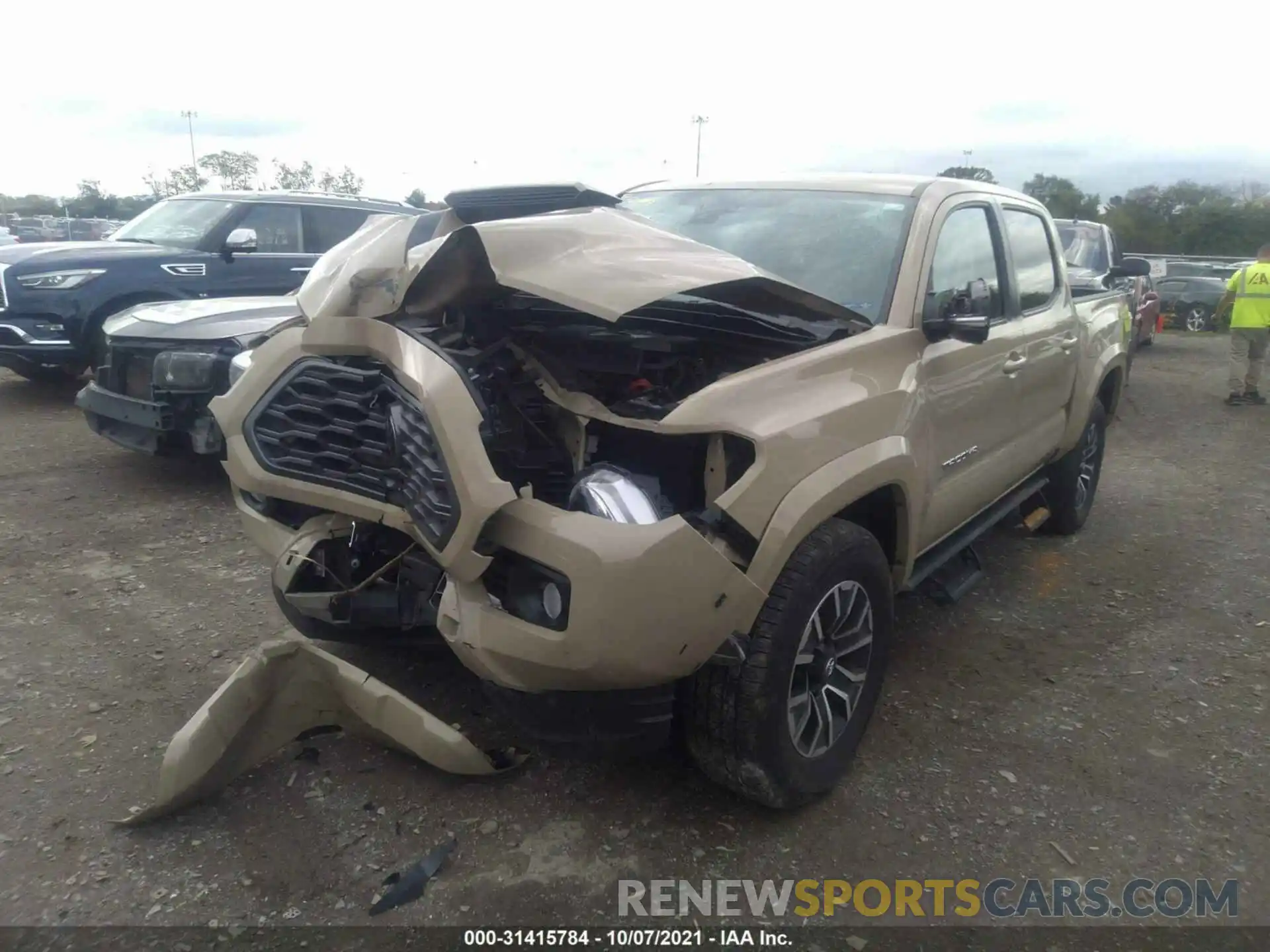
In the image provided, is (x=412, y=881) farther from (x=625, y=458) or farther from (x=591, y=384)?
(x=591, y=384)

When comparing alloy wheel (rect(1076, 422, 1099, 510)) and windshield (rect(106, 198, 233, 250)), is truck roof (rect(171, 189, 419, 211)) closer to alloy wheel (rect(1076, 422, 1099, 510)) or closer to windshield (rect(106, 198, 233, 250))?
windshield (rect(106, 198, 233, 250))

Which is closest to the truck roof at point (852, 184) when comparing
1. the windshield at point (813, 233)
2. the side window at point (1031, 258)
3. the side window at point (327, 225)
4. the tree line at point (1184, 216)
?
the windshield at point (813, 233)

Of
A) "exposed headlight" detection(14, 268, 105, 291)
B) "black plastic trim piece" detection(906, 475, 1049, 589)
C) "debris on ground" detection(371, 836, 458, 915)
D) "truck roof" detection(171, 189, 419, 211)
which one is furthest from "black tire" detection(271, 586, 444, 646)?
"truck roof" detection(171, 189, 419, 211)

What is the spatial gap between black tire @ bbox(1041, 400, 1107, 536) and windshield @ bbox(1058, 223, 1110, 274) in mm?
5876

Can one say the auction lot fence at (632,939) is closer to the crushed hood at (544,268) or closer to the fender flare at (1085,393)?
the crushed hood at (544,268)

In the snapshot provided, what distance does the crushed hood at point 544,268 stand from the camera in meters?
2.62

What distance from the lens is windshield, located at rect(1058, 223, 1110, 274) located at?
36.5ft

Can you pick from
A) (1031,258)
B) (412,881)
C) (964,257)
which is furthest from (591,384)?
(1031,258)

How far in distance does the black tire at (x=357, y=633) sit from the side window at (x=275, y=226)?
5907 mm

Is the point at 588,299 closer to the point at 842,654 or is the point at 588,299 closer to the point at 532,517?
the point at 532,517

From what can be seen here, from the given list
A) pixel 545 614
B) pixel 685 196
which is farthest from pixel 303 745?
pixel 685 196

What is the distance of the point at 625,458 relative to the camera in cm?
277
